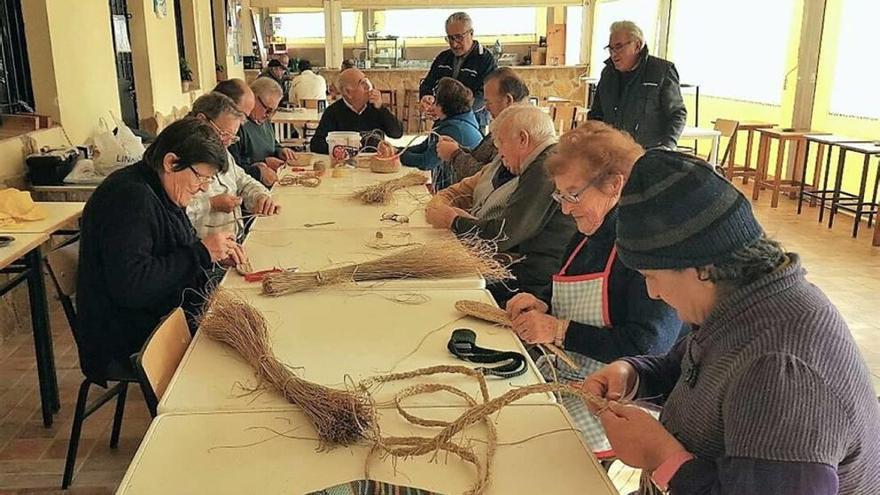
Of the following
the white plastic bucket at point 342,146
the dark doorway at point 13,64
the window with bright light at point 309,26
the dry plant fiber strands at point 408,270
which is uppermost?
the window with bright light at point 309,26

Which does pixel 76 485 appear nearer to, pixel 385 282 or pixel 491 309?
pixel 385 282

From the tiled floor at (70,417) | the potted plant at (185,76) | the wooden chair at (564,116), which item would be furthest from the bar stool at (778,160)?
the potted plant at (185,76)

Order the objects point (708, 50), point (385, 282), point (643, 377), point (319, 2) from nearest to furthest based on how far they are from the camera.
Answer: point (643, 377) → point (385, 282) → point (708, 50) → point (319, 2)

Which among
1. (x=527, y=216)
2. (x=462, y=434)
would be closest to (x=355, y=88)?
(x=527, y=216)

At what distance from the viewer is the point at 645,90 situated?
Answer: 14.1 feet

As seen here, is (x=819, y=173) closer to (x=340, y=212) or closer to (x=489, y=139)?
(x=489, y=139)

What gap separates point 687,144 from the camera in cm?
995

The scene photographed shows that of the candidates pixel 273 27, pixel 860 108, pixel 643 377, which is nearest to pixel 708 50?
pixel 860 108

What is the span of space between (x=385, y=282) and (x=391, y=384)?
2.32ft

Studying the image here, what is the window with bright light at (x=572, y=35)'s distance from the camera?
12.9 m

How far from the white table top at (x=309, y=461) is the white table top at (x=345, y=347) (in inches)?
3.2

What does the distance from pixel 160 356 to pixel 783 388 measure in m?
1.31

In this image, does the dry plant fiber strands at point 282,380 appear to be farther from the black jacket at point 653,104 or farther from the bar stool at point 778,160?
the bar stool at point 778,160

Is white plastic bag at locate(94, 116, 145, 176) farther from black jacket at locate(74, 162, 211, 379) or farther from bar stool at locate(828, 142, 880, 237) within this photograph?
bar stool at locate(828, 142, 880, 237)
